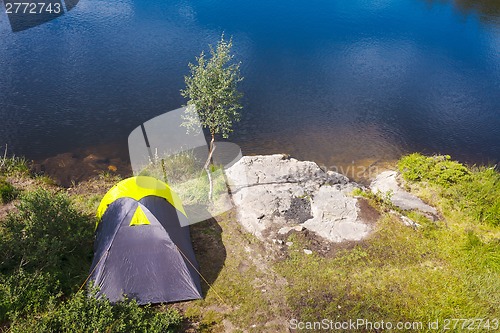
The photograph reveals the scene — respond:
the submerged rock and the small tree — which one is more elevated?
the small tree

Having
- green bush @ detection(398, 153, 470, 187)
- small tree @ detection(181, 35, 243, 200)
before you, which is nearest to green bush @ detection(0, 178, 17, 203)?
small tree @ detection(181, 35, 243, 200)

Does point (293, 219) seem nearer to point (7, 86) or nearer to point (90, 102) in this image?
point (90, 102)

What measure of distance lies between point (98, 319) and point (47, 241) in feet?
13.1

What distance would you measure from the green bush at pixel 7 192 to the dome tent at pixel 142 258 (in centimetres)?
617

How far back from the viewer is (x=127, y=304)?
12.9 m

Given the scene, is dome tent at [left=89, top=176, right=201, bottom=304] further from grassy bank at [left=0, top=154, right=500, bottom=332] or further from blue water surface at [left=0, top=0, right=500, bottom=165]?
blue water surface at [left=0, top=0, right=500, bottom=165]

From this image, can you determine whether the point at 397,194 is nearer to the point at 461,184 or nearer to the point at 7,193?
the point at 461,184

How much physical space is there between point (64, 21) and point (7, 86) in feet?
41.9

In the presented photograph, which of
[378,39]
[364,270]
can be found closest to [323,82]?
[378,39]

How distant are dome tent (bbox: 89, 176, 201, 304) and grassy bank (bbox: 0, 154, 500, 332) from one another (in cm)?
60

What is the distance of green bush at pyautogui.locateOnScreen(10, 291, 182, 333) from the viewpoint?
11414 mm

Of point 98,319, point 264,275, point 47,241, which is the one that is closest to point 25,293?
point 47,241

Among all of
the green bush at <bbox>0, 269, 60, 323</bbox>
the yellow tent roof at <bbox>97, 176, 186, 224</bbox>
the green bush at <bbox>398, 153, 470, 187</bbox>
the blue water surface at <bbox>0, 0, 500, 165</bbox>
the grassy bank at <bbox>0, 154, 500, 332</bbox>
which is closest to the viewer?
the green bush at <bbox>0, 269, 60, 323</bbox>

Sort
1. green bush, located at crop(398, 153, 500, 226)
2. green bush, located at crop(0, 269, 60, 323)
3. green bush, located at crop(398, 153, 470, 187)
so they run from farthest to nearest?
1. green bush, located at crop(398, 153, 470, 187)
2. green bush, located at crop(398, 153, 500, 226)
3. green bush, located at crop(0, 269, 60, 323)
